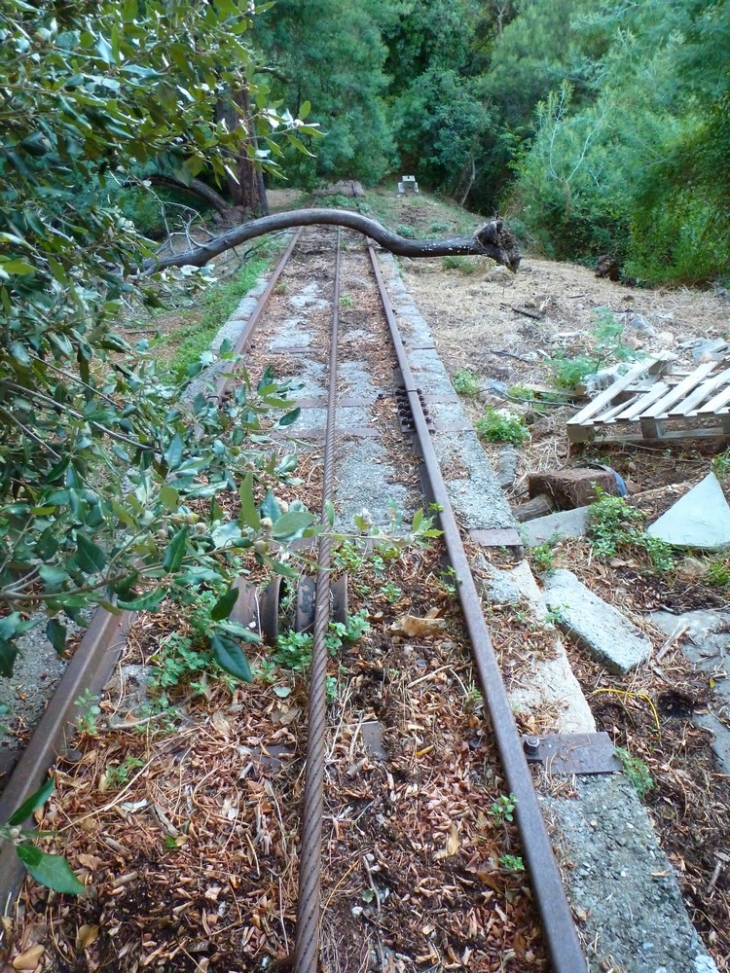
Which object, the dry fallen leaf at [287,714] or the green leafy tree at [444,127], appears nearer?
the dry fallen leaf at [287,714]

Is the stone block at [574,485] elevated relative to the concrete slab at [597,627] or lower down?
elevated

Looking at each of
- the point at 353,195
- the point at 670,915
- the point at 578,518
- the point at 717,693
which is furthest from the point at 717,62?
the point at 353,195

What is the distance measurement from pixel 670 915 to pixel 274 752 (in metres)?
1.31

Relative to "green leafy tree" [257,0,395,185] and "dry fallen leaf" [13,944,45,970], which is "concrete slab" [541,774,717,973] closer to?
"dry fallen leaf" [13,944,45,970]

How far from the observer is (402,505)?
362 centimetres

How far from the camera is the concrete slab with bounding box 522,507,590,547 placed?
3670 mm

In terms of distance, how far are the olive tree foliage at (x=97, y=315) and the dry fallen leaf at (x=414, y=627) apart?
1183 mm

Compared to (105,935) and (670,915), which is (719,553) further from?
(105,935)

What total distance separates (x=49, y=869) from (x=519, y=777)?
1.53m

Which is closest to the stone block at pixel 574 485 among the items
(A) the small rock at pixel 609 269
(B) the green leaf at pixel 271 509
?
(B) the green leaf at pixel 271 509

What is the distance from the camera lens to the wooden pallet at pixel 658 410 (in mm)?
4448

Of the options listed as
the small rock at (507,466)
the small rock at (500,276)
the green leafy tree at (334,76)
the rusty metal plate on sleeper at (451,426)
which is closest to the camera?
the small rock at (507,466)

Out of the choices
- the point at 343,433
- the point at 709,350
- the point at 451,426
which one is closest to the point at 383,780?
the point at 343,433

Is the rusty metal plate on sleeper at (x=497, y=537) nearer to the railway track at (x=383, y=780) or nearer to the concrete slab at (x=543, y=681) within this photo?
the railway track at (x=383, y=780)
